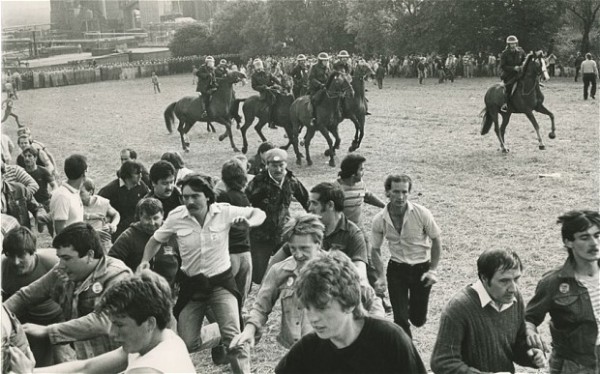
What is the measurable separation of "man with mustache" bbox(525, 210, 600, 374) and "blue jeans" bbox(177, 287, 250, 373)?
214 centimetres

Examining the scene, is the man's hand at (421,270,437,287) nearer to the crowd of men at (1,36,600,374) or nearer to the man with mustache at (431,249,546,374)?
the crowd of men at (1,36,600,374)

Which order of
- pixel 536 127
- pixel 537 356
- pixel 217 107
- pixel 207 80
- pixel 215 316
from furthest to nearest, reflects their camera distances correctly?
pixel 217 107 < pixel 207 80 < pixel 536 127 < pixel 215 316 < pixel 537 356

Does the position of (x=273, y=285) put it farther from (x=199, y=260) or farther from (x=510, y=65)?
(x=510, y=65)

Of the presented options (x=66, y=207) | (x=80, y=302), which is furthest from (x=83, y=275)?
(x=66, y=207)

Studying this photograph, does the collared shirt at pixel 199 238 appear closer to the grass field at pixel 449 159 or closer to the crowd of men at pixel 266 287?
the crowd of men at pixel 266 287

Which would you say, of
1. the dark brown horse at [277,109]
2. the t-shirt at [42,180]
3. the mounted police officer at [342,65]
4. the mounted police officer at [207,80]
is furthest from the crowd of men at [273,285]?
the mounted police officer at [207,80]

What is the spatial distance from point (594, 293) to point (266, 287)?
1.87 meters

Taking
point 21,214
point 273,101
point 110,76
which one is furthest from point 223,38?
point 21,214

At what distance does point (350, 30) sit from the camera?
53.8m

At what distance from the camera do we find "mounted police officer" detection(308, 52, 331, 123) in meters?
15.6

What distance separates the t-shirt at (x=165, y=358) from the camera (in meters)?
2.83

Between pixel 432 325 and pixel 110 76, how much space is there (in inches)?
2090

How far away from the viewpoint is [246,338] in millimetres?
3998

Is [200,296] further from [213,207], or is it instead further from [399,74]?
[399,74]
